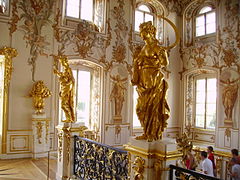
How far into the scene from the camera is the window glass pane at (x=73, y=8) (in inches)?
363

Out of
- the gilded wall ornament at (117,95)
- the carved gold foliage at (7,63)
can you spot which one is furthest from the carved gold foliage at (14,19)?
the gilded wall ornament at (117,95)

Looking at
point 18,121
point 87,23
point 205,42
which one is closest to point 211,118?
point 205,42

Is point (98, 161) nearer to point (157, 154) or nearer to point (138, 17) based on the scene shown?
point (157, 154)

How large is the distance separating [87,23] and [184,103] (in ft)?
18.7

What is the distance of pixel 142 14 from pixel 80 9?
309cm

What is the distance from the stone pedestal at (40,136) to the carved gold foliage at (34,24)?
4.84 ft

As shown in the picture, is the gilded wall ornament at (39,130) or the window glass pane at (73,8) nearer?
the gilded wall ornament at (39,130)

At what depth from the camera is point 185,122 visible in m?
11.6

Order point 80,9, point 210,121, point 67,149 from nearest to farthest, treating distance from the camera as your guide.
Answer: point 67,149, point 80,9, point 210,121

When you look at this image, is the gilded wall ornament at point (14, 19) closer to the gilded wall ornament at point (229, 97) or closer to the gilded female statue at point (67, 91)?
the gilded female statue at point (67, 91)

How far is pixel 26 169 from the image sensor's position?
6.32 m

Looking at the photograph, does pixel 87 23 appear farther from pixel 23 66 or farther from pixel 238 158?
pixel 238 158

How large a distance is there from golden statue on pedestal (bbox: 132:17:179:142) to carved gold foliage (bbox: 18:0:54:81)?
5769mm

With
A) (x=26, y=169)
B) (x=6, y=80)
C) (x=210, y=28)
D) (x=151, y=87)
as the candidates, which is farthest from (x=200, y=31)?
(x=151, y=87)
